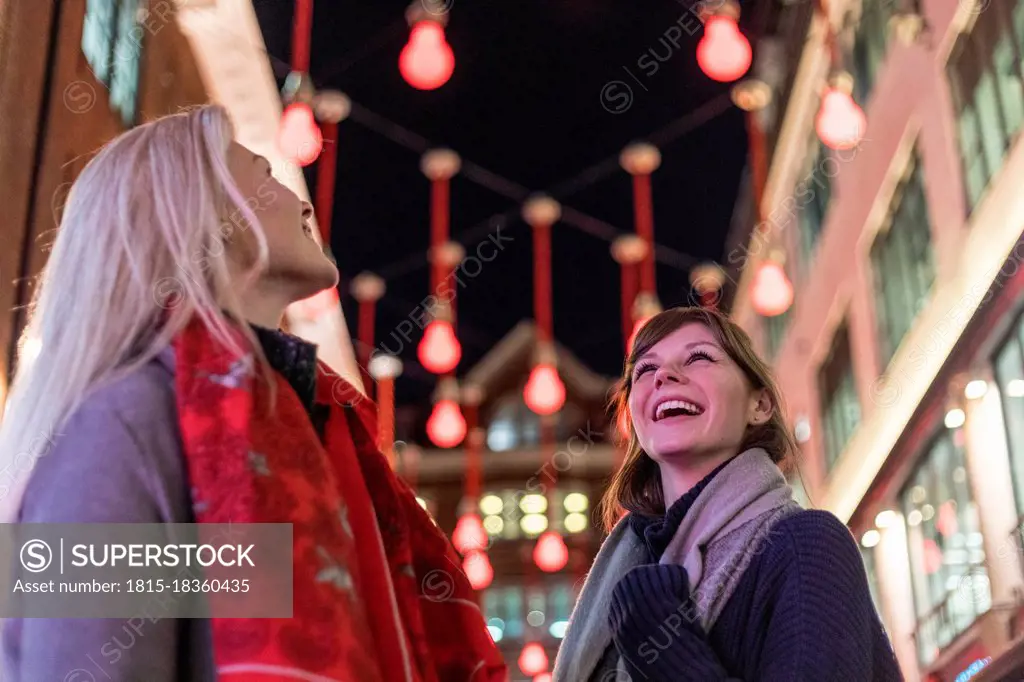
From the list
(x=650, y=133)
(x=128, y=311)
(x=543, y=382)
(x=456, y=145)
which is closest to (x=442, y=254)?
(x=543, y=382)

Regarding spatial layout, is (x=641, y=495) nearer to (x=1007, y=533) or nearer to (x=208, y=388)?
(x=208, y=388)

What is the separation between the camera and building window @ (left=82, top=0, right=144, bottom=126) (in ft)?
31.4

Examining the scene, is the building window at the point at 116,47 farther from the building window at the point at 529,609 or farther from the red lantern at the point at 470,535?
the building window at the point at 529,609

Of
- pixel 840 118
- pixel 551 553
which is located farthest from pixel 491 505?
pixel 840 118

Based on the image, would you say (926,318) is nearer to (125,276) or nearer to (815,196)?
(815,196)

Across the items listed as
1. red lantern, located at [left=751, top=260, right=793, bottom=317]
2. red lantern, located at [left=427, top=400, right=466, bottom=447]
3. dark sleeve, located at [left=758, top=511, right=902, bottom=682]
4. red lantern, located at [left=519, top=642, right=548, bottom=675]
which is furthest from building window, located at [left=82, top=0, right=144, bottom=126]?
red lantern, located at [left=519, top=642, right=548, bottom=675]

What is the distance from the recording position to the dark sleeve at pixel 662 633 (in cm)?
233

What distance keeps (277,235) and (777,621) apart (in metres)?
1.25

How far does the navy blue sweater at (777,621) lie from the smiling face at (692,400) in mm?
359

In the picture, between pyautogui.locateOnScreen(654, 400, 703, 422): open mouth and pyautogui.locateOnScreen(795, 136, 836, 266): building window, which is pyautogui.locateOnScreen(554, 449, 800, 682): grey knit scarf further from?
pyautogui.locateOnScreen(795, 136, 836, 266): building window

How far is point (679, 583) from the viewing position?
2.44m

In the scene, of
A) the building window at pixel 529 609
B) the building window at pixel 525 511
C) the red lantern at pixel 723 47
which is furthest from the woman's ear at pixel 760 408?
the building window at pixel 525 511

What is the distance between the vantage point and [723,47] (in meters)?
8.27

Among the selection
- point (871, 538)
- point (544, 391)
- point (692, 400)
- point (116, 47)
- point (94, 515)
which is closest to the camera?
point (94, 515)
